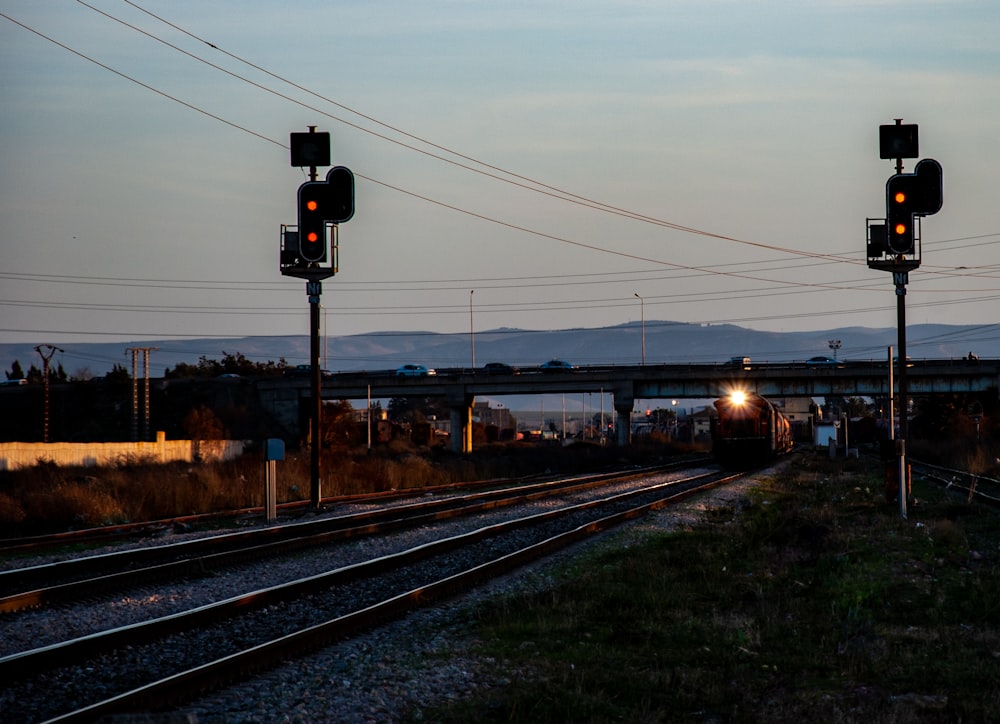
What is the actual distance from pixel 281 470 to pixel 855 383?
201 feet

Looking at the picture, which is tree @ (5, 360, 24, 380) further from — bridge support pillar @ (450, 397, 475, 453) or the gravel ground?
the gravel ground

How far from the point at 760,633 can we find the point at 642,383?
79.7m

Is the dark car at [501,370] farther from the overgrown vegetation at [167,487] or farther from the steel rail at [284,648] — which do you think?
the steel rail at [284,648]

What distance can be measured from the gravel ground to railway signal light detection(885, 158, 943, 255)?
516 inches

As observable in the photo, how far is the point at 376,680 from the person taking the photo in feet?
27.9

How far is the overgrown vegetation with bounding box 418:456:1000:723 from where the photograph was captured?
7.88 metres

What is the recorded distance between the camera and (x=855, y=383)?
3361 inches

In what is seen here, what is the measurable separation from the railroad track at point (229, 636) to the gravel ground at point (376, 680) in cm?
20

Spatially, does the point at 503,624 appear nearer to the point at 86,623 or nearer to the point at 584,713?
the point at 584,713

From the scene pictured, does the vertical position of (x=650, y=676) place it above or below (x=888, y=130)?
below

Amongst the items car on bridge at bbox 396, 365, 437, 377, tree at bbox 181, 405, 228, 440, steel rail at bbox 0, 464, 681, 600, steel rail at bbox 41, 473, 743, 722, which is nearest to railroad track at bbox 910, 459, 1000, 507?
steel rail at bbox 0, 464, 681, 600

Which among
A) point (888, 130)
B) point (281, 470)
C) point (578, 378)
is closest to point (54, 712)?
point (888, 130)

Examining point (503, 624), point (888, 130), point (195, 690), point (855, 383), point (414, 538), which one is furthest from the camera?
point (855, 383)

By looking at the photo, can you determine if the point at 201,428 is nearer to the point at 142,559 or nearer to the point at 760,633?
the point at 142,559
